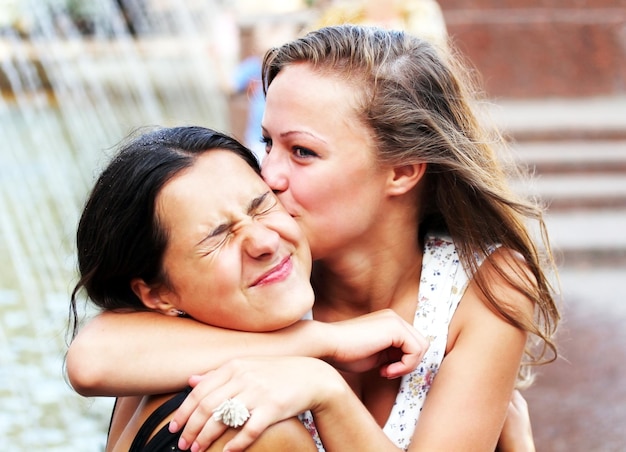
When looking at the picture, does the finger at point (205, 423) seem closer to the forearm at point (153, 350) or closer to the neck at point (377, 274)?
the forearm at point (153, 350)

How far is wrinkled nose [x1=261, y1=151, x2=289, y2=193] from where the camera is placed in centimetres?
238

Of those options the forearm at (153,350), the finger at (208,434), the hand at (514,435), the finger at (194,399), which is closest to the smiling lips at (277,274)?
the forearm at (153,350)

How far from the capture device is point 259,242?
7.03 ft

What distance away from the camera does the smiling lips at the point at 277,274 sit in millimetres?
2164

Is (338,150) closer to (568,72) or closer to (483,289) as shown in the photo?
(483,289)

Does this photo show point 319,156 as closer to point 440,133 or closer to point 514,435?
point 440,133

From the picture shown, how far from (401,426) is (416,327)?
0.83ft

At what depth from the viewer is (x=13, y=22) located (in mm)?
17500

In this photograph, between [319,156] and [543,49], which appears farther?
[543,49]

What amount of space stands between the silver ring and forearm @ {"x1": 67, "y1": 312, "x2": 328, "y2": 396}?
0.17 metres

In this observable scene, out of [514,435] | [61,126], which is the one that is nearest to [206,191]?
[514,435]

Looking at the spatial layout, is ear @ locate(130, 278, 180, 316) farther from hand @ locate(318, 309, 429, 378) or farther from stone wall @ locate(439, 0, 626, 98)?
stone wall @ locate(439, 0, 626, 98)

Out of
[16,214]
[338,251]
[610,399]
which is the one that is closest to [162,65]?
[16,214]

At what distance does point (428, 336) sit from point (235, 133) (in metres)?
6.77
